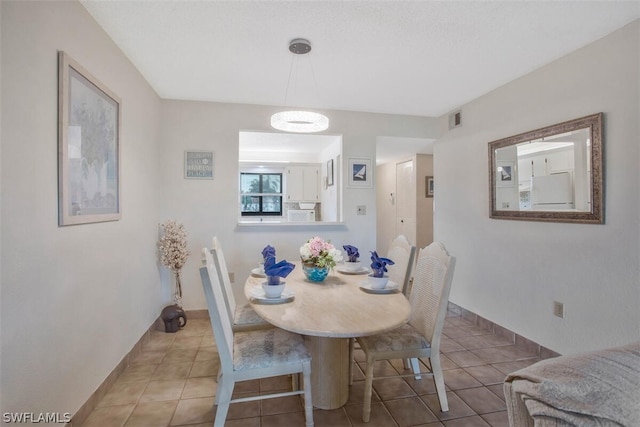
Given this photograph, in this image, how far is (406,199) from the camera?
17.4 ft

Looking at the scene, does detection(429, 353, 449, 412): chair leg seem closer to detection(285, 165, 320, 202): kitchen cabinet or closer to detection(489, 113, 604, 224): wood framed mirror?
detection(489, 113, 604, 224): wood framed mirror

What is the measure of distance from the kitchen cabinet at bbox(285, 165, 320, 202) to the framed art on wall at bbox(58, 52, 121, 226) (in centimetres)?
338

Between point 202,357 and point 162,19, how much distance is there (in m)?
2.41

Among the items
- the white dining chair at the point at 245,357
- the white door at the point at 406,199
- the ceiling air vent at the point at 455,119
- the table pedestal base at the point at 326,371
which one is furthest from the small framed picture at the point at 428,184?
the white dining chair at the point at 245,357

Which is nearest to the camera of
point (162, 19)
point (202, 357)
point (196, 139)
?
point (162, 19)

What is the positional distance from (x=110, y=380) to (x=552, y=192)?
342 cm

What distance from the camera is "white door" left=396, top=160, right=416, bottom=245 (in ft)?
16.6

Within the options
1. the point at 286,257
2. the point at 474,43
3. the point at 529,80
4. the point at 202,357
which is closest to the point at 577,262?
the point at 529,80

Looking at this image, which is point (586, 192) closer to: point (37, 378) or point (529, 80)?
point (529, 80)

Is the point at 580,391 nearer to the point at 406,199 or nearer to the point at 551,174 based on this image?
the point at 551,174

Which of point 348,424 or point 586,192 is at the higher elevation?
point 586,192

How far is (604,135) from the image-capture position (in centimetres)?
201

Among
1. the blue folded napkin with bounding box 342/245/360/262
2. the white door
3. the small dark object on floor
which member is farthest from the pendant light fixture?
the white door

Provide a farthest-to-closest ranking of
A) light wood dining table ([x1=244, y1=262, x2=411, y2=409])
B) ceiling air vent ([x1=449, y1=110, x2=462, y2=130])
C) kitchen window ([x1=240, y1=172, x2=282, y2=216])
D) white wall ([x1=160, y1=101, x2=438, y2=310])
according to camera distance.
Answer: kitchen window ([x1=240, y1=172, x2=282, y2=216]) → ceiling air vent ([x1=449, y1=110, x2=462, y2=130]) → white wall ([x1=160, y1=101, x2=438, y2=310]) → light wood dining table ([x1=244, y1=262, x2=411, y2=409])
